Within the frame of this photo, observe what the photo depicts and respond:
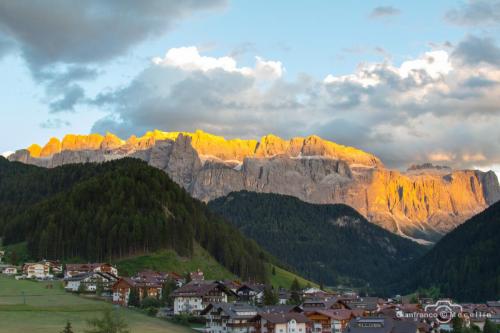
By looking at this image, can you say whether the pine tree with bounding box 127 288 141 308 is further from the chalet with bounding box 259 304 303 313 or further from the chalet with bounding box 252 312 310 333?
the chalet with bounding box 252 312 310 333

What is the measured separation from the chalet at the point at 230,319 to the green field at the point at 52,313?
23.5 ft

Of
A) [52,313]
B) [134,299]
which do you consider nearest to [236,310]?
[134,299]

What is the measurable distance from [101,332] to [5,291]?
8268 cm

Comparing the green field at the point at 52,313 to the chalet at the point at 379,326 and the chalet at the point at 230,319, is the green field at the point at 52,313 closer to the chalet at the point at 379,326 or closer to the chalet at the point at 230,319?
the chalet at the point at 230,319

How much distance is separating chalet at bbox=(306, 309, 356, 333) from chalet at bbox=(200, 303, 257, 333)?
1290cm

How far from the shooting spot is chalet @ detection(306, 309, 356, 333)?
175625 millimetres

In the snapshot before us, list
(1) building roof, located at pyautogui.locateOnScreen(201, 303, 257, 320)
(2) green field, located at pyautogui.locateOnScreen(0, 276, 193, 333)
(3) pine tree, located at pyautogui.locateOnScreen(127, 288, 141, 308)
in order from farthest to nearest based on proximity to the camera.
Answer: (3) pine tree, located at pyautogui.locateOnScreen(127, 288, 141, 308)
(1) building roof, located at pyautogui.locateOnScreen(201, 303, 257, 320)
(2) green field, located at pyautogui.locateOnScreen(0, 276, 193, 333)

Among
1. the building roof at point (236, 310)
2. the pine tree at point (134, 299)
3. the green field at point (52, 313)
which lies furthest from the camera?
the pine tree at point (134, 299)

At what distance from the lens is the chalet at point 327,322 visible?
176 meters

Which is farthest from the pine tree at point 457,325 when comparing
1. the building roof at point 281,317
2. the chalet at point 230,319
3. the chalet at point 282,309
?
A: the chalet at point 230,319

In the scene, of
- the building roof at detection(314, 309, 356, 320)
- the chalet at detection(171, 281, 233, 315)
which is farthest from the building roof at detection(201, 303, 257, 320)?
the chalet at detection(171, 281, 233, 315)

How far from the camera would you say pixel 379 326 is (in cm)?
16150

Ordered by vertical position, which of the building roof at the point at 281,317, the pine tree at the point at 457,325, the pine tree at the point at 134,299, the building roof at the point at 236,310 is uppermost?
the pine tree at the point at 134,299

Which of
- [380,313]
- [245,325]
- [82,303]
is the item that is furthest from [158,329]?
[380,313]
